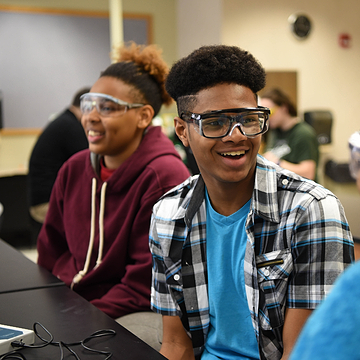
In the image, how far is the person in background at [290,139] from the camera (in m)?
4.00

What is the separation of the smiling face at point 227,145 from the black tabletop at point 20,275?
0.68 metres

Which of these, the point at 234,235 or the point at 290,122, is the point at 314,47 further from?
the point at 234,235

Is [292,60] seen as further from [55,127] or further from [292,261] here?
[292,261]

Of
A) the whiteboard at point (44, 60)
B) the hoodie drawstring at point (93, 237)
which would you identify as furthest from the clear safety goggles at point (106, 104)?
the whiteboard at point (44, 60)

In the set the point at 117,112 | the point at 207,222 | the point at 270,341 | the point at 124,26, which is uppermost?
the point at 124,26

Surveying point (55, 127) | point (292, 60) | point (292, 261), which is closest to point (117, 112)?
point (292, 261)

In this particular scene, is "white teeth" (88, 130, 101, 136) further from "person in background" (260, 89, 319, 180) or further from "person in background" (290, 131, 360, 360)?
"person in background" (260, 89, 319, 180)

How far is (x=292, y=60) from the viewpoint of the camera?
6.32 m

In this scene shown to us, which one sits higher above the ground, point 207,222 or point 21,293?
point 207,222

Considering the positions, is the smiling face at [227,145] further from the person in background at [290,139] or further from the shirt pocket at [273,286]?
the person in background at [290,139]

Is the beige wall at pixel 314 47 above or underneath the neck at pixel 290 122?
above

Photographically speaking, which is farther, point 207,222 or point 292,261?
point 207,222

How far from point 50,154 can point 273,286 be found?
8.78 feet

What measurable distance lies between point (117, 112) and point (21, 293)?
83cm
